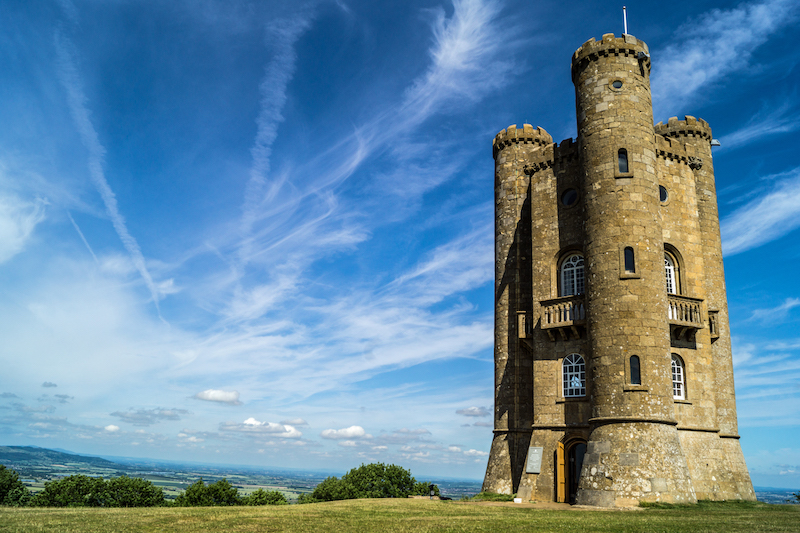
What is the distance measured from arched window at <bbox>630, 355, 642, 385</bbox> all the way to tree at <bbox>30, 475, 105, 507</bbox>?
31.9 meters

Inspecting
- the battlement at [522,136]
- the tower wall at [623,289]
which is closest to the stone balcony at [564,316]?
A: the tower wall at [623,289]

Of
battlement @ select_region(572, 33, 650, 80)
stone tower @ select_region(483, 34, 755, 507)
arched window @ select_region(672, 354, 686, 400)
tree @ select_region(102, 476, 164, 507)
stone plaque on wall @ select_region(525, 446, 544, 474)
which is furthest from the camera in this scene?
tree @ select_region(102, 476, 164, 507)

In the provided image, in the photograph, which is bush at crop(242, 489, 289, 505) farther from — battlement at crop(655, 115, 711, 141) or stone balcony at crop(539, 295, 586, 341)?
battlement at crop(655, 115, 711, 141)

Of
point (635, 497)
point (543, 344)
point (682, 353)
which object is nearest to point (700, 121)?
point (682, 353)

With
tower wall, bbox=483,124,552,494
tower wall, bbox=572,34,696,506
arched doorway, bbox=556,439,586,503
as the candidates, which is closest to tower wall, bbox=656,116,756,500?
tower wall, bbox=572,34,696,506

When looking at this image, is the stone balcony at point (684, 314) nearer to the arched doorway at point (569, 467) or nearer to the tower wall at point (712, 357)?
the tower wall at point (712, 357)

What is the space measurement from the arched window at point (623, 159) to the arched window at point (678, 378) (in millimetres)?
9632

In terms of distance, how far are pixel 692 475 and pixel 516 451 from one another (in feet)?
29.3

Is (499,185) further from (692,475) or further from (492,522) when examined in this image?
(492,522)

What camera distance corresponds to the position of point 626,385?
25266 mm

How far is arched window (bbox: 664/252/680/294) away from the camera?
30.3 m

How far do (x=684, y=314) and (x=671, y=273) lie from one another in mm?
2859

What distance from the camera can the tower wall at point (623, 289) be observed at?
79.3ft

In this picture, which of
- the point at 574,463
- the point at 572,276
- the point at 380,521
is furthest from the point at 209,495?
the point at 572,276
